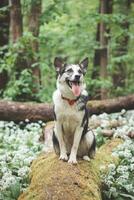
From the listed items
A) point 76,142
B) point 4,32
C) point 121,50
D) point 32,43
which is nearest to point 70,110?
point 76,142

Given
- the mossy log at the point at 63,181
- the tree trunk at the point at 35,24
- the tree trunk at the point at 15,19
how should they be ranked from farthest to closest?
the tree trunk at the point at 35,24
the tree trunk at the point at 15,19
the mossy log at the point at 63,181

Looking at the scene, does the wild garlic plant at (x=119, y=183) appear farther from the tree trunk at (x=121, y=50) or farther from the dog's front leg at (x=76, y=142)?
the tree trunk at (x=121, y=50)

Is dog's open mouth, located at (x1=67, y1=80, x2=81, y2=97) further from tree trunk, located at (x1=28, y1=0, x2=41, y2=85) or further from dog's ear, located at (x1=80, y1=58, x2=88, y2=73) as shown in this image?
tree trunk, located at (x1=28, y1=0, x2=41, y2=85)

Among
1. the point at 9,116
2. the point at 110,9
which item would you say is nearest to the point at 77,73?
the point at 9,116

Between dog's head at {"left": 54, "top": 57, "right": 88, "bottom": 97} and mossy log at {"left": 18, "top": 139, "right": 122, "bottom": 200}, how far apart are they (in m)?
0.98

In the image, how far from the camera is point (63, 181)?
5.68 metres

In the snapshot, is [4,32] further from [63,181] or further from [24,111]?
[63,181]

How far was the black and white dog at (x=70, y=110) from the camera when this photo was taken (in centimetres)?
622

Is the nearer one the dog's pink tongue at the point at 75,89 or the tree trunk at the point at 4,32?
the dog's pink tongue at the point at 75,89

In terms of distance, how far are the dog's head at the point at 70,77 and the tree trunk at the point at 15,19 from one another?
7.29m

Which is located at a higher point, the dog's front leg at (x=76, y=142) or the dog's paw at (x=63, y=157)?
the dog's front leg at (x=76, y=142)

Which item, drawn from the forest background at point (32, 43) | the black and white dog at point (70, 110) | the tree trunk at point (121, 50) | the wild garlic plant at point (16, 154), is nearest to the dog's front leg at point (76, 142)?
the black and white dog at point (70, 110)

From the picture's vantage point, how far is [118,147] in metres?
8.15

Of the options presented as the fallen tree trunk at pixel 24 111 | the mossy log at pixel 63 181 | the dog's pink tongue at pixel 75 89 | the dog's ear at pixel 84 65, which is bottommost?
the fallen tree trunk at pixel 24 111
